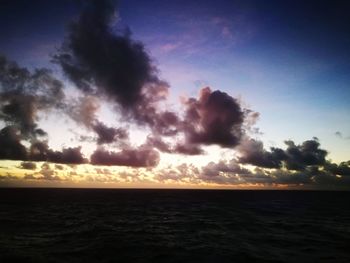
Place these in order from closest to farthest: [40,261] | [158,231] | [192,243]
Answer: [40,261] → [192,243] → [158,231]

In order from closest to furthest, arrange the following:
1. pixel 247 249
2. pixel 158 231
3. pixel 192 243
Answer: pixel 247 249 < pixel 192 243 < pixel 158 231

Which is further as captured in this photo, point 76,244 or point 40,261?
point 76,244

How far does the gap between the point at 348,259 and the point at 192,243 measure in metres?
15.6

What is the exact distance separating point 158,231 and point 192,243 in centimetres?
961

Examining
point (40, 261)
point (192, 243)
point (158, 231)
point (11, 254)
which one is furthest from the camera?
point (158, 231)

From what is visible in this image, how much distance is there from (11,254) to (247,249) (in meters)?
23.6

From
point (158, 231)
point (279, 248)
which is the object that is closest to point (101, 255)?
point (158, 231)

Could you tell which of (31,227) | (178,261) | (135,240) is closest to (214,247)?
(178,261)

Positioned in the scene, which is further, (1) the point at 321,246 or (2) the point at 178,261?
(1) the point at 321,246

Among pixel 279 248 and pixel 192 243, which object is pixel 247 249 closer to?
pixel 279 248

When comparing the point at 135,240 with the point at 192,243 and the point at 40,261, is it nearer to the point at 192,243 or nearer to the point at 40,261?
the point at 192,243

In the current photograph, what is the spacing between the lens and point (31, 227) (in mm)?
41906

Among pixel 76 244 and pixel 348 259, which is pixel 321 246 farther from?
pixel 76 244

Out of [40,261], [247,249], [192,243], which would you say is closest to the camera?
[40,261]
